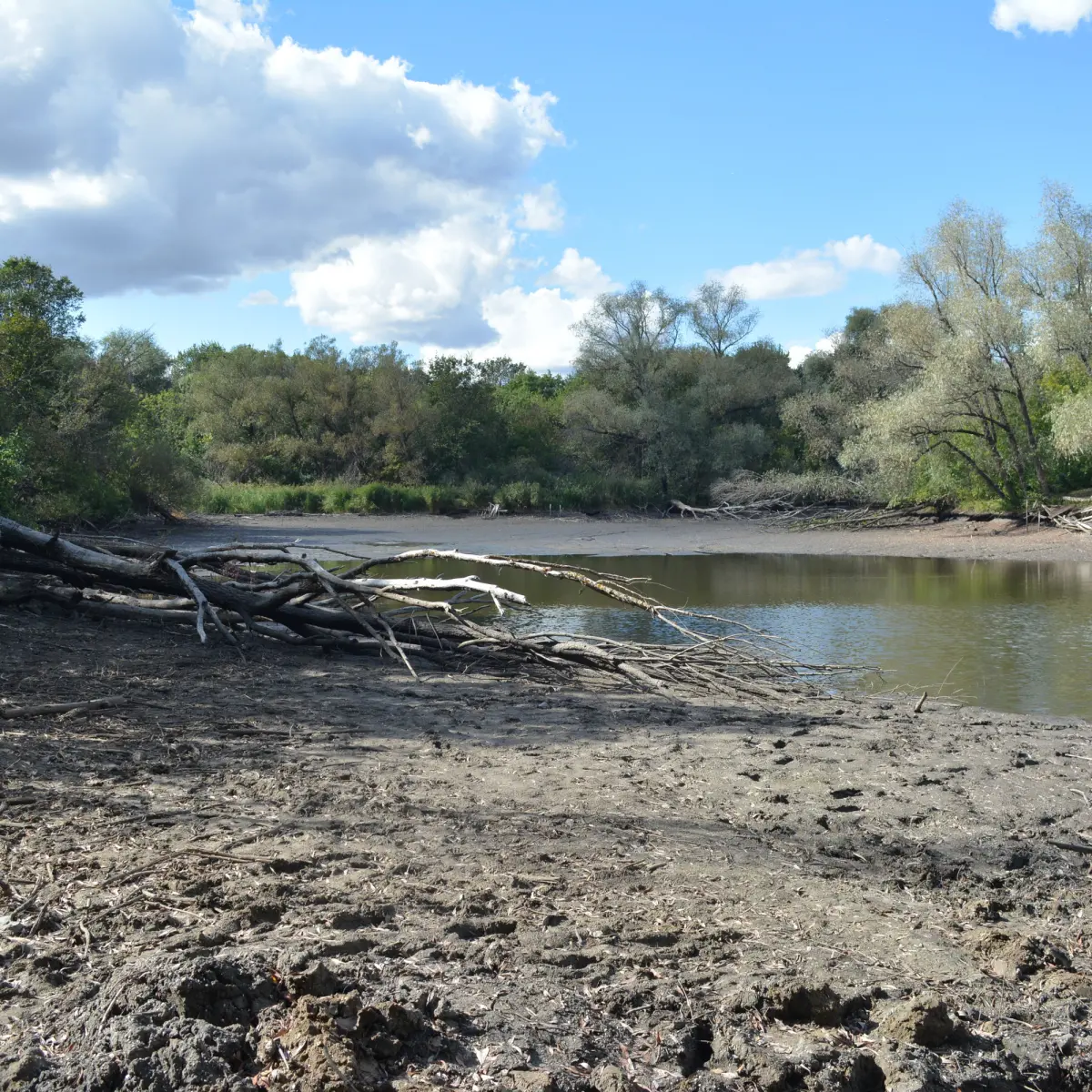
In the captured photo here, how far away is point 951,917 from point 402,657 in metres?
5.81

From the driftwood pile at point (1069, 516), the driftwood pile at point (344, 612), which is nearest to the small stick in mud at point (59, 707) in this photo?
the driftwood pile at point (344, 612)

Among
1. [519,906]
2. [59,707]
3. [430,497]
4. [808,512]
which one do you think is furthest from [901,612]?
[430,497]

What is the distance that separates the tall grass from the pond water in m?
10.2

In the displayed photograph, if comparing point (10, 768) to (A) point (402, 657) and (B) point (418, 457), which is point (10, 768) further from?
(B) point (418, 457)

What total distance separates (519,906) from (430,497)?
111 feet

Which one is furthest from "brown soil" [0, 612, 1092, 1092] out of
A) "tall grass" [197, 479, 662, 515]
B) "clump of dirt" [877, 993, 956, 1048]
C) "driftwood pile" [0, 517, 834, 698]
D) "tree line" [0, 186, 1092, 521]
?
"tall grass" [197, 479, 662, 515]

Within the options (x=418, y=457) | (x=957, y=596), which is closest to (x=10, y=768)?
(x=957, y=596)

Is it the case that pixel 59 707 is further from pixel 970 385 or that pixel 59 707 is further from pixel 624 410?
pixel 624 410

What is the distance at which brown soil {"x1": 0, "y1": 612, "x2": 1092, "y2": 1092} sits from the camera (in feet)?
9.24

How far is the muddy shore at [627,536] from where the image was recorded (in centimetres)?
2812

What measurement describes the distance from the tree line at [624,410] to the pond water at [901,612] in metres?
7.63

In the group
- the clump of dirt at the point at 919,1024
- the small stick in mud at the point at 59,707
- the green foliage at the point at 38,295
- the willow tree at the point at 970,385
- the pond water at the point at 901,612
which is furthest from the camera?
the willow tree at the point at 970,385

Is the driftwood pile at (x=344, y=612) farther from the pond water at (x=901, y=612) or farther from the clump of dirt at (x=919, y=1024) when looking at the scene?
the clump of dirt at (x=919, y=1024)

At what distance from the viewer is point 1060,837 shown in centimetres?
567
